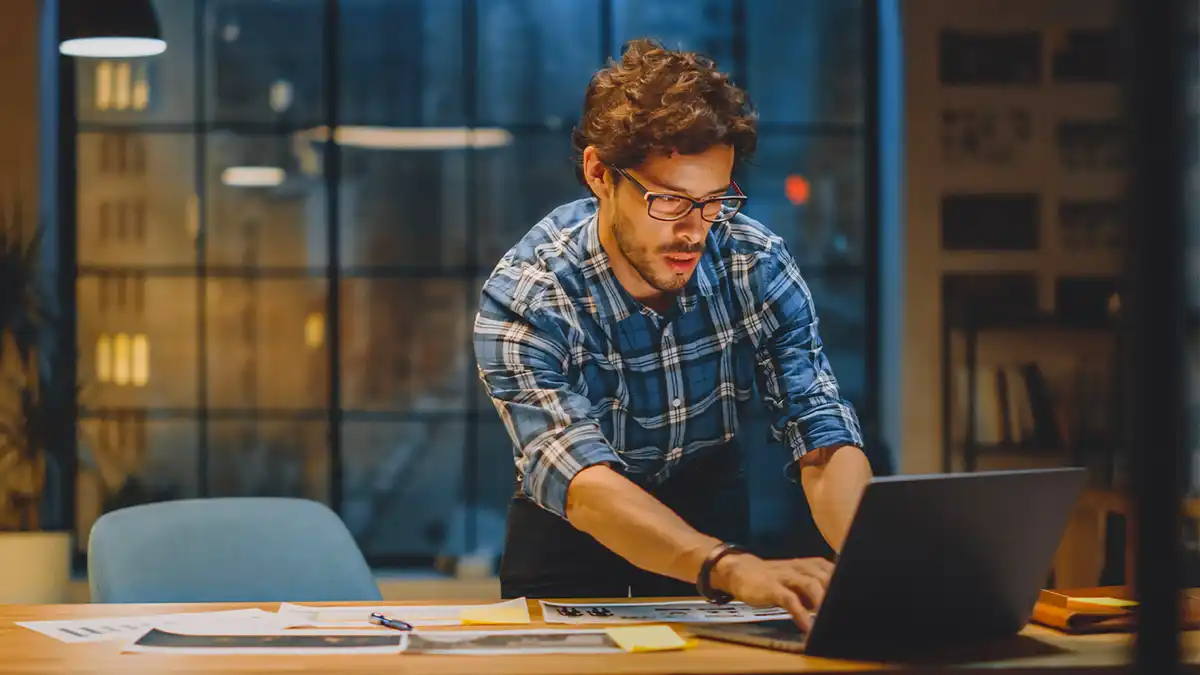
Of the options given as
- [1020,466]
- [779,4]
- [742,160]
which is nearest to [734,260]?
[742,160]

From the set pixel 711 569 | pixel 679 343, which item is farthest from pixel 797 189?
pixel 711 569

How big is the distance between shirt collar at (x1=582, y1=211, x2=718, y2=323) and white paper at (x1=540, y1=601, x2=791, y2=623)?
448 mm

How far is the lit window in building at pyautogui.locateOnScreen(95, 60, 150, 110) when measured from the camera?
212 inches

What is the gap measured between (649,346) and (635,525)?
0.45 m

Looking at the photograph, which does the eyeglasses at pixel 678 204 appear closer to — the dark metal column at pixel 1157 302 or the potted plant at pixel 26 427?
the dark metal column at pixel 1157 302

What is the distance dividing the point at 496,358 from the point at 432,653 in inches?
20.3

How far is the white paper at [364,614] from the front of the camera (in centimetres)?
161

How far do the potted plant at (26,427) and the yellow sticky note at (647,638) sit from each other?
10.6ft

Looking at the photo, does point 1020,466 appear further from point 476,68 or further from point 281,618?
point 281,618

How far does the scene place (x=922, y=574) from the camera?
1368 mm

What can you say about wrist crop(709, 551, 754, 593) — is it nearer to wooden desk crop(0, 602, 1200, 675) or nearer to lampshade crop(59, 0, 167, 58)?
wooden desk crop(0, 602, 1200, 675)

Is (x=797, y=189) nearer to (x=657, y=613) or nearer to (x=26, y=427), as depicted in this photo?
(x=26, y=427)

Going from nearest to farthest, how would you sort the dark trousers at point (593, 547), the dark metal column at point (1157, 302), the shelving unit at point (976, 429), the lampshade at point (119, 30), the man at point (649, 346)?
the dark metal column at point (1157, 302) → the man at point (649, 346) → the dark trousers at point (593, 547) → the lampshade at point (119, 30) → the shelving unit at point (976, 429)

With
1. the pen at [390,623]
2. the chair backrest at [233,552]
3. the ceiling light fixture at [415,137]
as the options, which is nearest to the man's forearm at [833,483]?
the pen at [390,623]
